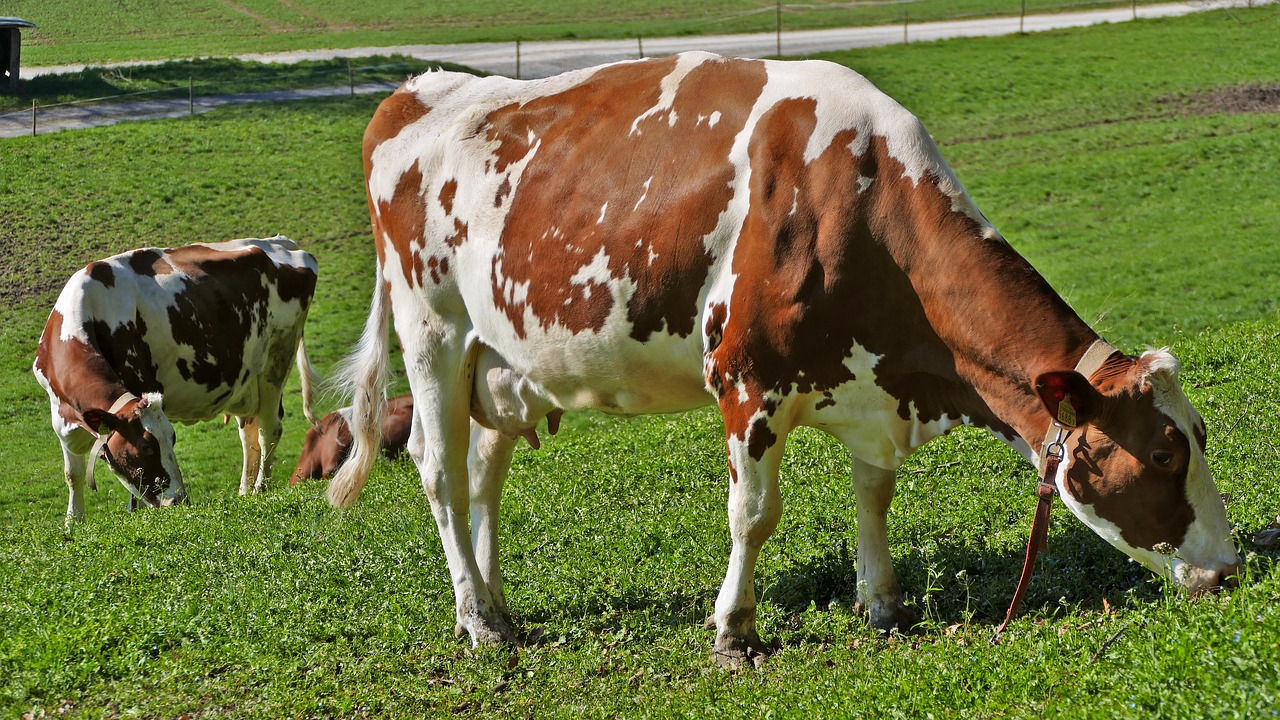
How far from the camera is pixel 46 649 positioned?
26.1ft

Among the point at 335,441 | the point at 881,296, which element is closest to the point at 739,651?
the point at 881,296

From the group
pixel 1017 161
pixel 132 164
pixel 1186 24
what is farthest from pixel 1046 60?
pixel 132 164

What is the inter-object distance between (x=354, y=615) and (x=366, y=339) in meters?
1.93

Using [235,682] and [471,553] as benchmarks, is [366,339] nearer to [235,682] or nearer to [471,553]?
[471,553]

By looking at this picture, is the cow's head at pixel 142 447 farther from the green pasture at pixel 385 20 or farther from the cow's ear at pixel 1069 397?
the green pasture at pixel 385 20

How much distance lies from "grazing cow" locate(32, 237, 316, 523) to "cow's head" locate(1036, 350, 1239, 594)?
30.7 feet

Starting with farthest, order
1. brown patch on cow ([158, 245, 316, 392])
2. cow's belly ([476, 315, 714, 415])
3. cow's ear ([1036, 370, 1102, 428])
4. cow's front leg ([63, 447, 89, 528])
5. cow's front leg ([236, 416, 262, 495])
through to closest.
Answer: cow's front leg ([236, 416, 262, 495]) → brown patch on cow ([158, 245, 316, 392]) → cow's front leg ([63, 447, 89, 528]) → cow's belly ([476, 315, 714, 415]) → cow's ear ([1036, 370, 1102, 428])

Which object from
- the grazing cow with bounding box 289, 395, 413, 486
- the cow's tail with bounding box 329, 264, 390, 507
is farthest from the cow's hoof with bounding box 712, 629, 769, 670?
the grazing cow with bounding box 289, 395, 413, 486

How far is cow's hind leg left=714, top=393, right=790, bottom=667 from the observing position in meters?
6.45

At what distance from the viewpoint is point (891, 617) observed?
6934 mm

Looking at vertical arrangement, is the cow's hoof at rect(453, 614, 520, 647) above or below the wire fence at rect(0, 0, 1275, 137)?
below

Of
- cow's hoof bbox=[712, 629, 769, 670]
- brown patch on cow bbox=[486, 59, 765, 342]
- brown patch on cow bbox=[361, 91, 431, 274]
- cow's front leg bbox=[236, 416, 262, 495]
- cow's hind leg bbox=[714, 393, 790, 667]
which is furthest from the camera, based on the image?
cow's front leg bbox=[236, 416, 262, 495]

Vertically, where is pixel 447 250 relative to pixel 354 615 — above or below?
above

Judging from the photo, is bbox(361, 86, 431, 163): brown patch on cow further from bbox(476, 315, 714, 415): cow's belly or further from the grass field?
the grass field
